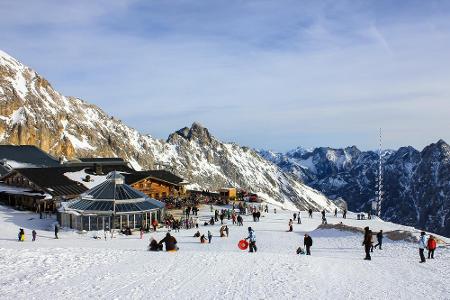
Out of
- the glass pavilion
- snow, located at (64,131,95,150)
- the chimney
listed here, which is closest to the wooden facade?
the chimney

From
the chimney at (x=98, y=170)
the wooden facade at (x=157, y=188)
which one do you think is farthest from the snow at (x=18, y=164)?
the wooden facade at (x=157, y=188)

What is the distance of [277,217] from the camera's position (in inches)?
2178

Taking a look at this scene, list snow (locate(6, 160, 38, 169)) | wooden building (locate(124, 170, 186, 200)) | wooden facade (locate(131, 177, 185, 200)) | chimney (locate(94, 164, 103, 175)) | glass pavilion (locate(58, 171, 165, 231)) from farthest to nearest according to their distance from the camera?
snow (locate(6, 160, 38, 169)) < wooden facade (locate(131, 177, 185, 200)) < wooden building (locate(124, 170, 186, 200)) < chimney (locate(94, 164, 103, 175)) < glass pavilion (locate(58, 171, 165, 231))

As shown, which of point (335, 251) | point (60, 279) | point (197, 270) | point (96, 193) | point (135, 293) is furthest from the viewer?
point (96, 193)

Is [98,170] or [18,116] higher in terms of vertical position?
[18,116]

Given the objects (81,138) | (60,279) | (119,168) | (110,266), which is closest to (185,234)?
(110,266)

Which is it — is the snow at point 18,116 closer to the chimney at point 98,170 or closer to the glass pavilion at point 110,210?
the chimney at point 98,170

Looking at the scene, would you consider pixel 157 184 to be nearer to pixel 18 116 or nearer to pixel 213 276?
pixel 213 276

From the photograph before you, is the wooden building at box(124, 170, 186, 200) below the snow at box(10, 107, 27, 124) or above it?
below

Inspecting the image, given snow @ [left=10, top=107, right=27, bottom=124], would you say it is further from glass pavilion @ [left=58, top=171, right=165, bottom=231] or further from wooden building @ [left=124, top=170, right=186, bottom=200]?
glass pavilion @ [left=58, top=171, right=165, bottom=231]

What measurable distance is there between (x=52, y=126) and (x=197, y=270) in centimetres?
15784

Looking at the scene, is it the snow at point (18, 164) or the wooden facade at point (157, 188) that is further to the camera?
the snow at point (18, 164)

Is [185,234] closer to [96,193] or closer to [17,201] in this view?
[96,193]

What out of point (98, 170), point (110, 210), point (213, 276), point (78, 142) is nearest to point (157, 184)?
point (98, 170)
